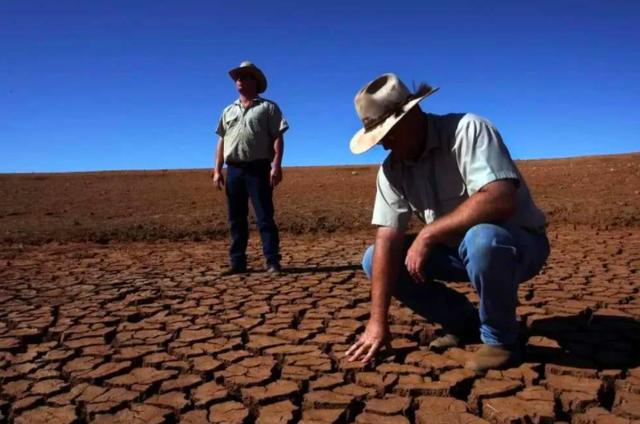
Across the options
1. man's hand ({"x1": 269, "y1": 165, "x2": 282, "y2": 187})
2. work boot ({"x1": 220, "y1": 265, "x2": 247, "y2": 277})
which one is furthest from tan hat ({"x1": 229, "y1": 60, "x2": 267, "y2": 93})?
work boot ({"x1": 220, "y1": 265, "x2": 247, "y2": 277})

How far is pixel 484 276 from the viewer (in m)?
2.22

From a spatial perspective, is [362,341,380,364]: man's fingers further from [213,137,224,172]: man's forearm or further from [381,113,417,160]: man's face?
[213,137,224,172]: man's forearm

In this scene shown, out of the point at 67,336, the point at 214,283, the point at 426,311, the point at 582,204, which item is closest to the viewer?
the point at 426,311

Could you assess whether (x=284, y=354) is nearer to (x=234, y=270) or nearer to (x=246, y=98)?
(x=234, y=270)

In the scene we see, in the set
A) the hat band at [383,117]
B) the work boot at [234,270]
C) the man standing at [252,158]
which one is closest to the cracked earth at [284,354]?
the work boot at [234,270]

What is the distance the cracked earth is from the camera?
215cm

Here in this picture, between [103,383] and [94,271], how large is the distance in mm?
2715

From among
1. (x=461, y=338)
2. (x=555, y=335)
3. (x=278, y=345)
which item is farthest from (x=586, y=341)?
(x=278, y=345)

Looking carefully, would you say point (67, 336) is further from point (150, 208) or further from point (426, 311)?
point (150, 208)

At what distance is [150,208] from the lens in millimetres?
10898

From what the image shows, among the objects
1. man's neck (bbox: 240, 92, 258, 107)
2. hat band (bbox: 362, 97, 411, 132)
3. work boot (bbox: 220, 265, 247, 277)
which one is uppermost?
man's neck (bbox: 240, 92, 258, 107)

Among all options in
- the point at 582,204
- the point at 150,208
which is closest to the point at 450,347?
the point at 582,204

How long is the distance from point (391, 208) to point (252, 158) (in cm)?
225

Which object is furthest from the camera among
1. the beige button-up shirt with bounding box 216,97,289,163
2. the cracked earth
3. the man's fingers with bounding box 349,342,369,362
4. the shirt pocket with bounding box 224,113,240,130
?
the shirt pocket with bounding box 224,113,240,130
